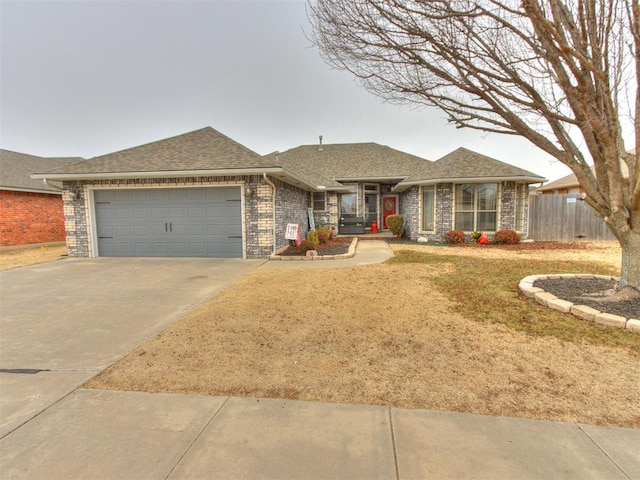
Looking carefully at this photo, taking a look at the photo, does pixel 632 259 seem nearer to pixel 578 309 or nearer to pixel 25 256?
pixel 578 309

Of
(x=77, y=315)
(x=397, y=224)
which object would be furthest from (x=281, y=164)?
(x=77, y=315)

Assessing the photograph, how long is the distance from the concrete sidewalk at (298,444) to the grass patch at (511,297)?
6.59 feet

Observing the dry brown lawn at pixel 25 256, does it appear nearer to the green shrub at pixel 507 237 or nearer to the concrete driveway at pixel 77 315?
the concrete driveway at pixel 77 315

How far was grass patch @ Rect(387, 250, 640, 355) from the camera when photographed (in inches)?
156

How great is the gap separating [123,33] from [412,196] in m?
12.9

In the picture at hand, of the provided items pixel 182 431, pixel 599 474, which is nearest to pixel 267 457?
pixel 182 431

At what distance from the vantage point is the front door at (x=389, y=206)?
20.1 metres

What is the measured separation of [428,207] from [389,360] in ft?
40.6

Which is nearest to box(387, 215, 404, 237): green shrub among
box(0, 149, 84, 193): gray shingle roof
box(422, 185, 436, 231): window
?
box(422, 185, 436, 231): window

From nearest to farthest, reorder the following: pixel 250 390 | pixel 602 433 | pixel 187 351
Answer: pixel 602 433 < pixel 250 390 < pixel 187 351

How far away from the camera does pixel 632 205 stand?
16.0 feet

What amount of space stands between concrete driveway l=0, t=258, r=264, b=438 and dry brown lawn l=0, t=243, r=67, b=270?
1202 mm

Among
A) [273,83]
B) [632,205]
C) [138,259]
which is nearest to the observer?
[632,205]

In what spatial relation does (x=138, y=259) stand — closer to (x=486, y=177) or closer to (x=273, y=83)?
(x=273, y=83)
